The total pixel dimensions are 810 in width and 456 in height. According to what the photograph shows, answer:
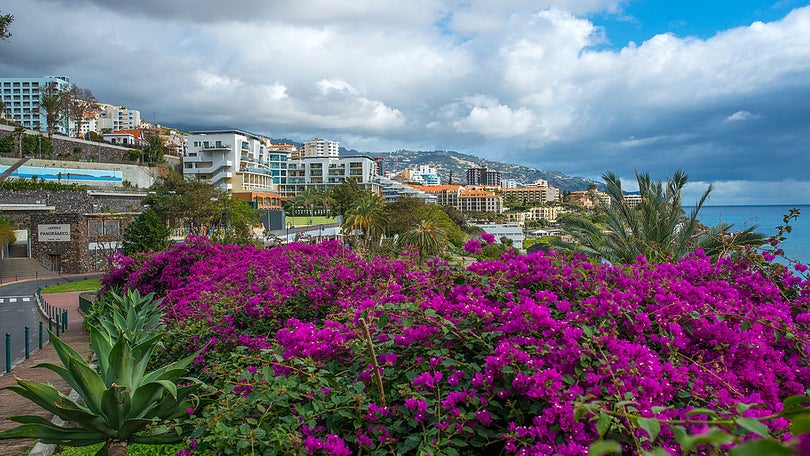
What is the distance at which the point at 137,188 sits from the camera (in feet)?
185

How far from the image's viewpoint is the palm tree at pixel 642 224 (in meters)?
9.52

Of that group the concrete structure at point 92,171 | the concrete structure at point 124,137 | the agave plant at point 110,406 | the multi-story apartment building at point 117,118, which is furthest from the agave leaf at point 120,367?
the multi-story apartment building at point 117,118

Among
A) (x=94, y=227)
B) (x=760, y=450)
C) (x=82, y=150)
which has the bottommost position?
(x=94, y=227)

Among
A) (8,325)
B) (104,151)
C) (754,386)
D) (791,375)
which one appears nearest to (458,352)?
(754,386)

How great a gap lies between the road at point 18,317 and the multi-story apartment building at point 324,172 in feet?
253

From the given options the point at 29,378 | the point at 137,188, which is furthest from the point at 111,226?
the point at 29,378

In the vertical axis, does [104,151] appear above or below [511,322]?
above

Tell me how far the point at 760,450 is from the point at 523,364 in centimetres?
201

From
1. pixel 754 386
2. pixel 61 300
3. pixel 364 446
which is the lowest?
pixel 61 300

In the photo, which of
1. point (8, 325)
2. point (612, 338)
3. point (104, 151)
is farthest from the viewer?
point (104, 151)

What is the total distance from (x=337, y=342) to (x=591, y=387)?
1.60 metres

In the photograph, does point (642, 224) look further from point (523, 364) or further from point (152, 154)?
point (152, 154)

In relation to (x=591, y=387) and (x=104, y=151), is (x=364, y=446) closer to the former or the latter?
(x=591, y=387)

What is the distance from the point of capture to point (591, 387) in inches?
101
